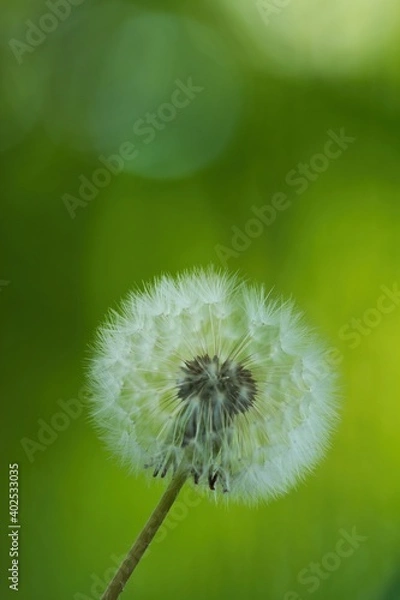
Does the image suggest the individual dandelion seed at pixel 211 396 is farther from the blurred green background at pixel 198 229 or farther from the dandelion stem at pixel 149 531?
the blurred green background at pixel 198 229

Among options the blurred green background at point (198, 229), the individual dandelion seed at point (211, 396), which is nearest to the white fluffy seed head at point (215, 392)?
the individual dandelion seed at point (211, 396)

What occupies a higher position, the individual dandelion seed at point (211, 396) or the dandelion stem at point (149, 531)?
the individual dandelion seed at point (211, 396)

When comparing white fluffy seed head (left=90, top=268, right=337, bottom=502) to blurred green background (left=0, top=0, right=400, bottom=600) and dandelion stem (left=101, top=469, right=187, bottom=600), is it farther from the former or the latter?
blurred green background (left=0, top=0, right=400, bottom=600)

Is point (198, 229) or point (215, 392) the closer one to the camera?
point (215, 392)

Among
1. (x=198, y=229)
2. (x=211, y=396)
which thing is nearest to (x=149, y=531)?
(x=211, y=396)

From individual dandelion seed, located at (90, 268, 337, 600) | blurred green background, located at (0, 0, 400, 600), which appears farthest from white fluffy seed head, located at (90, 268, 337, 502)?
blurred green background, located at (0, 0, 400, 600)

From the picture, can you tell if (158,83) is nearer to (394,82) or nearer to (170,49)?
(170,49)

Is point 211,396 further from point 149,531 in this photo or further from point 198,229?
point 198,229
